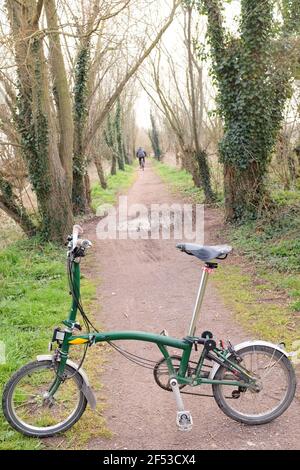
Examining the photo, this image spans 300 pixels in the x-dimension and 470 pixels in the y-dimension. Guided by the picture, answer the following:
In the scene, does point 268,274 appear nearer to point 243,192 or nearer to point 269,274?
Answer: point 269,274

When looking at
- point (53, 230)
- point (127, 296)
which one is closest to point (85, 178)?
point (53, 230)

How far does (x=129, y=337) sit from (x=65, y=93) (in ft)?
34.1

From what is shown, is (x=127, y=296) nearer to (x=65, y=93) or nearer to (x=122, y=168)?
(x=65, y=93)

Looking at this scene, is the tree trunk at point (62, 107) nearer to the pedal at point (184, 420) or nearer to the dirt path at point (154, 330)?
the dirt path at point (154, 330)

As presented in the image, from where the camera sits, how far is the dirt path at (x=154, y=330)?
12.8 feet

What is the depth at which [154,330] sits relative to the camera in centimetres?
636

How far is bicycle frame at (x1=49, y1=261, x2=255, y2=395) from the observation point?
12.3ft

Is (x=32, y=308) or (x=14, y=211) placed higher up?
(x=14, y=211)

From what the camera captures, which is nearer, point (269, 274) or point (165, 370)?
point (165, 370)

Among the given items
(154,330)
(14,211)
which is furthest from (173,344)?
(14,211)

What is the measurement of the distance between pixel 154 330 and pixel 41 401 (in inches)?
97.8

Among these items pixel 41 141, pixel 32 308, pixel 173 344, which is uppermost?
pixel 41 141

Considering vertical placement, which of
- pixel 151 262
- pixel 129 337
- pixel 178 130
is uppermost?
pixel 178 130

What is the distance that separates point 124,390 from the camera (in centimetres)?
477
